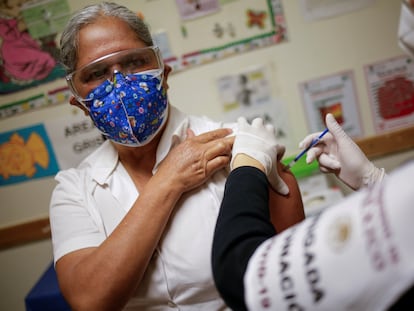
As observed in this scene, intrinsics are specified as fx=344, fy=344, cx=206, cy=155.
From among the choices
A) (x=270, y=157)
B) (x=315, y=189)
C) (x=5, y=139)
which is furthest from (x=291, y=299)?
(x=5, y=139)

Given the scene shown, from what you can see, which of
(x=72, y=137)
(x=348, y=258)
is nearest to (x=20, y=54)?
(x=72, y=137)

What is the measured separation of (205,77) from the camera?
6.27ft

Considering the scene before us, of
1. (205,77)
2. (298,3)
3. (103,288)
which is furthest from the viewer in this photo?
(205,77)

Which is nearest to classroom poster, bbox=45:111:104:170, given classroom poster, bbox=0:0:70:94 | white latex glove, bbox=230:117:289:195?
classroom poster, bbox=0:0:70:94

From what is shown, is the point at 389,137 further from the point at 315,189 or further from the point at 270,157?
the point at 270,157

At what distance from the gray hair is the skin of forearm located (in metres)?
0.51

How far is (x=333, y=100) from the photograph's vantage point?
194 cm

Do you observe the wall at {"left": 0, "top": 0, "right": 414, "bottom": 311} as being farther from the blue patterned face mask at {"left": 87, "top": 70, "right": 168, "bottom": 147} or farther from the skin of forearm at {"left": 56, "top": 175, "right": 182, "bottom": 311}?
the skin of forearm at {"left": 56, "top": 175, "right": 182, "bottom": 311}

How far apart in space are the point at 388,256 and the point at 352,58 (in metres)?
1.69

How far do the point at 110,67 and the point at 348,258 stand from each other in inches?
35.4

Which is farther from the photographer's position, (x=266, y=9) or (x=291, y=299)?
(x=266, y=9)

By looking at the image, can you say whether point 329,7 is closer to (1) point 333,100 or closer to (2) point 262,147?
(1) point 333,100

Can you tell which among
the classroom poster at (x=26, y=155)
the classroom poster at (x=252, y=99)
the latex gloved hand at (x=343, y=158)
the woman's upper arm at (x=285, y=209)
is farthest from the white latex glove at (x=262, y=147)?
the classroom poster at (x=26, y=155)

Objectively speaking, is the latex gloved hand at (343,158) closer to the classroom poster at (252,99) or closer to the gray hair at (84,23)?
the gray hair at (84,23)
